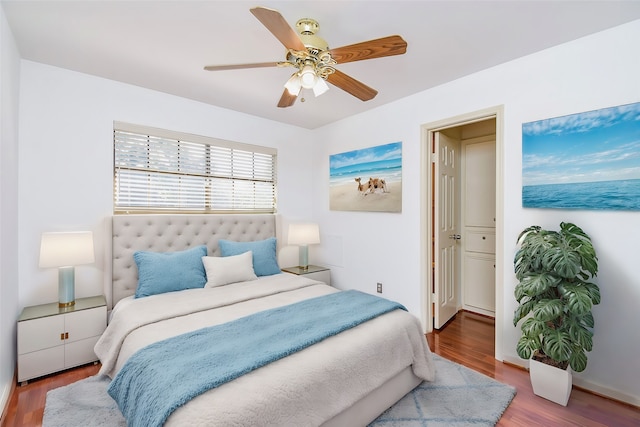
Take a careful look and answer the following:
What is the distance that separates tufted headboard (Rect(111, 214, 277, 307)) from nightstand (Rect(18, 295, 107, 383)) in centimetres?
31

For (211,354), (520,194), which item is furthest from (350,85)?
(211,354)

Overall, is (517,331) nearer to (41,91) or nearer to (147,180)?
(147,180)

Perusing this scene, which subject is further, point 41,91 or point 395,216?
point 395,216

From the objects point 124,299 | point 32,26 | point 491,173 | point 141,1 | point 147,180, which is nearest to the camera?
point 141,1

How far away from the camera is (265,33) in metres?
2.05

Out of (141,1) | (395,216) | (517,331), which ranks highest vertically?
(141,1)

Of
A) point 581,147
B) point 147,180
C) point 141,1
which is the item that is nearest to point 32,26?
point 141,1

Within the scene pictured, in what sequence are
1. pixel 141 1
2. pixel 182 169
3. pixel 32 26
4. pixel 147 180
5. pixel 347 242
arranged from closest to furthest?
1. pixel 141 1
2. pixel 32 26
3. pixel 147 180
4. pixel 182 169
5. pixel 347 242

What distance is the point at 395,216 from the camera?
11.3ft

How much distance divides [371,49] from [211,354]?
73.6 inches

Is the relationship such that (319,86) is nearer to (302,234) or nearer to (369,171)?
(369,171)

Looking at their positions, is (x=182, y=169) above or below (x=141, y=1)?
below

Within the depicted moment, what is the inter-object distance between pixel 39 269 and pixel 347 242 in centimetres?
314

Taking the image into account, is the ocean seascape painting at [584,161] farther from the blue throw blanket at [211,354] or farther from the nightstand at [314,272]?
the nightstand at [314,272]
